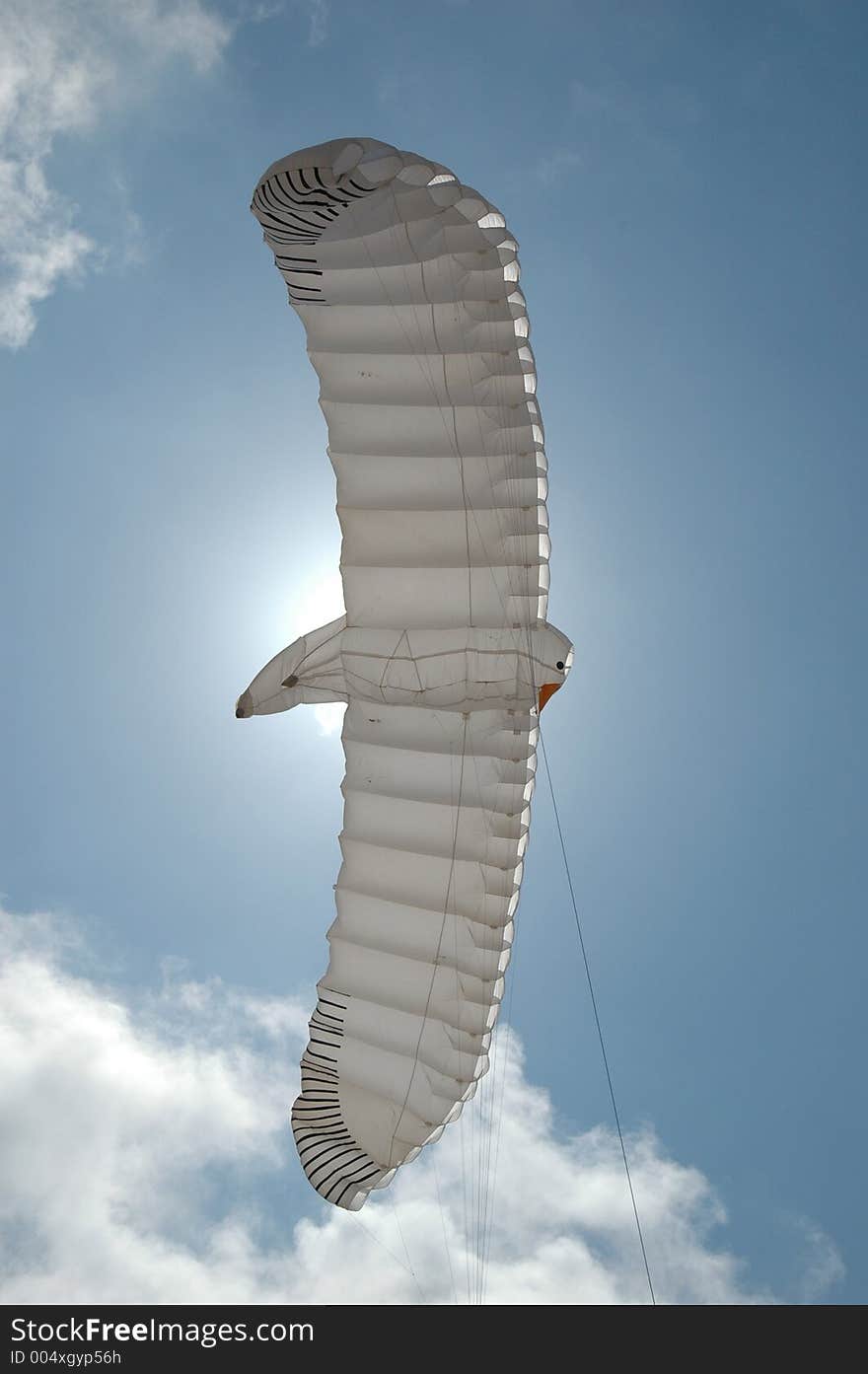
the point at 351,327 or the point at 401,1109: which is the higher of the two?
the point at 351,327

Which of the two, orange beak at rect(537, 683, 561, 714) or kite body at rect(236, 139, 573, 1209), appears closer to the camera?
kite body at rect(236, 139, 573, 1209)

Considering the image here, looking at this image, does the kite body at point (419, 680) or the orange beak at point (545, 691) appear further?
the orange beak at point (545, 691)

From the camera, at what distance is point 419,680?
1247cm

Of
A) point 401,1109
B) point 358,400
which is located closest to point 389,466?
point 358,400

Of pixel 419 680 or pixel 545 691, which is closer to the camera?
pixel 419 680

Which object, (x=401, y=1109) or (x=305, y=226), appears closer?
(x=305, y=226)

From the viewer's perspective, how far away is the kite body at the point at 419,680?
11391mm

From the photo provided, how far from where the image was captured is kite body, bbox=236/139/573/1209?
11391mm
